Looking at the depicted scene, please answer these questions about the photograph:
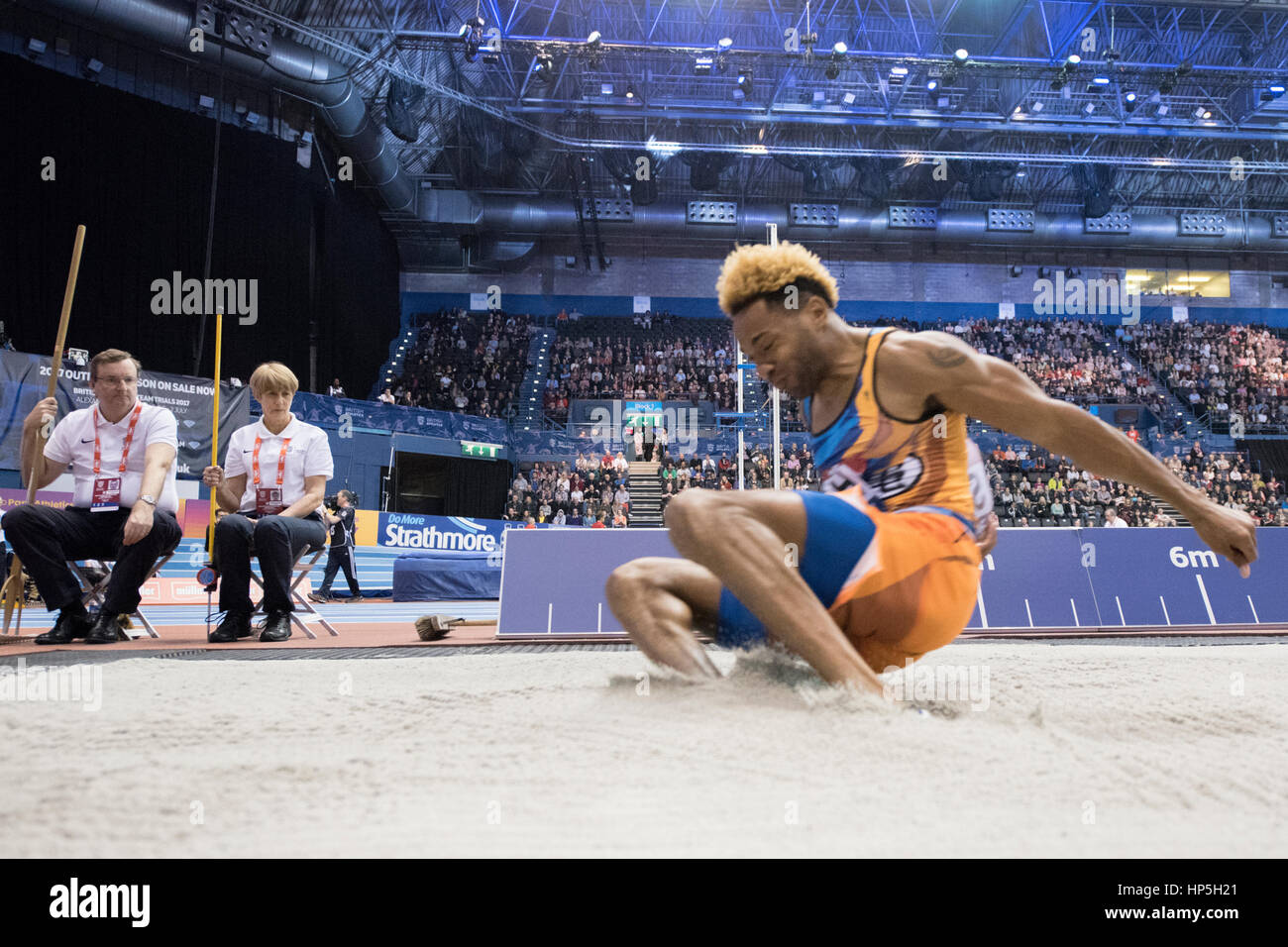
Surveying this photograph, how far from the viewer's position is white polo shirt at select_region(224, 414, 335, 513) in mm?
4402

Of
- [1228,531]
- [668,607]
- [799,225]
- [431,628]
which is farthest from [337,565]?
[799,225]

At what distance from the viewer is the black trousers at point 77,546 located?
389cm

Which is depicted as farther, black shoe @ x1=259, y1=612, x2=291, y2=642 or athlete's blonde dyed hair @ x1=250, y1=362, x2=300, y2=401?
black shoe @ x1=259, y1=612, x2=291, y2=642

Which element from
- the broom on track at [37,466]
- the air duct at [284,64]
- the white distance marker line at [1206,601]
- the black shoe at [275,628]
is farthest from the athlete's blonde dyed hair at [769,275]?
the air duct at [284,64]

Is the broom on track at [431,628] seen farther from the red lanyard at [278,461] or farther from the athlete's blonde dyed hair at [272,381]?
the athlete's blonde dyed hair at [272,381]

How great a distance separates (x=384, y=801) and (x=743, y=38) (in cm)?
1951

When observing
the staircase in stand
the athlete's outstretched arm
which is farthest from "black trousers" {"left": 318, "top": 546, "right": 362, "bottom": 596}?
the athlete's outstretched arm

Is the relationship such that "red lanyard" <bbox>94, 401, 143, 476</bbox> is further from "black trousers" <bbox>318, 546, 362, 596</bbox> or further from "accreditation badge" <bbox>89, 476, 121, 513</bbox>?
"black trousers" <bbox>318, 546, 362, 596</bbox>

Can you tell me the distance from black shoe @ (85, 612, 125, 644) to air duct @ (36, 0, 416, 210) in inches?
450

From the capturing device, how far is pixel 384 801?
1180mm

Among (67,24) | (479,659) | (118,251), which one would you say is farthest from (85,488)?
(67,24)

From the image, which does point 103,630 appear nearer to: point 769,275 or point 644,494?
point 769,275

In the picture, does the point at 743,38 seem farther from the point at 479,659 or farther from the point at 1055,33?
the point at 479,659
